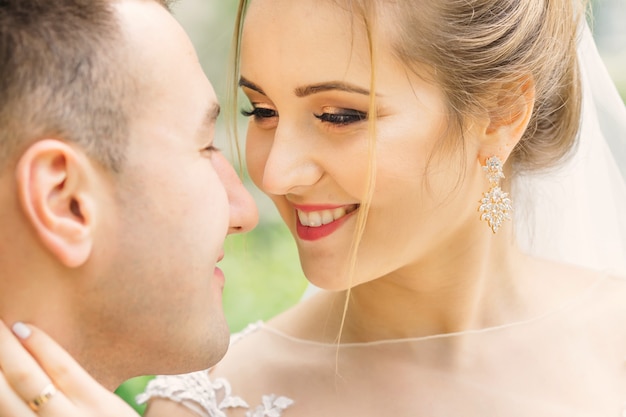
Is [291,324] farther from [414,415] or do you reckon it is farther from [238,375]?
[414,415]

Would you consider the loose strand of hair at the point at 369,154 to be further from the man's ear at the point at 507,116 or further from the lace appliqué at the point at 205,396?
the lace appliqué at the point at 205,396

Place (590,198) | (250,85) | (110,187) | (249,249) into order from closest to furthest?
(110,187) → (250,85) → (590,198) → (249,249)

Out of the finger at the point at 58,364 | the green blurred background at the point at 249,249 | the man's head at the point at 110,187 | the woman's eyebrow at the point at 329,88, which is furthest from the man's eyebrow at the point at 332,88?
the green blurred background at the point at 249,249

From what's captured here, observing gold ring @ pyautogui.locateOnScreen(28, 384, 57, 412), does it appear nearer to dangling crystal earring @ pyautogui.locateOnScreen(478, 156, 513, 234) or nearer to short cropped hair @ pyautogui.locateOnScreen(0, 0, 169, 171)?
short cropped hair @ pyautogui.locateOnScreen(0, 0, 169, 171)

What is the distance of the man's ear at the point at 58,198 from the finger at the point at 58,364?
0.17 metres

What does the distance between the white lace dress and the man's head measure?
577 mm

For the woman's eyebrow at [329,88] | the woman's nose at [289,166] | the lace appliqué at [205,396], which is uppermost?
the woman's eyebrow at [329,88]

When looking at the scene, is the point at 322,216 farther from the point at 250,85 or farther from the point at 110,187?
the point at 110,187

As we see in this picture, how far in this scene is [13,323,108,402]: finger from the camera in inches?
77.6

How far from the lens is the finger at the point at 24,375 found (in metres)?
1.92

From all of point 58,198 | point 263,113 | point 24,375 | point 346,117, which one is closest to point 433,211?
point 346,117

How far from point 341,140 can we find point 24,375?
973 mm

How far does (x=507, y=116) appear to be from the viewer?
2.60 m

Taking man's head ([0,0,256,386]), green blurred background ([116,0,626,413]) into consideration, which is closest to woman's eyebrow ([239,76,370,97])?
man's head ([0,0,256,386])
